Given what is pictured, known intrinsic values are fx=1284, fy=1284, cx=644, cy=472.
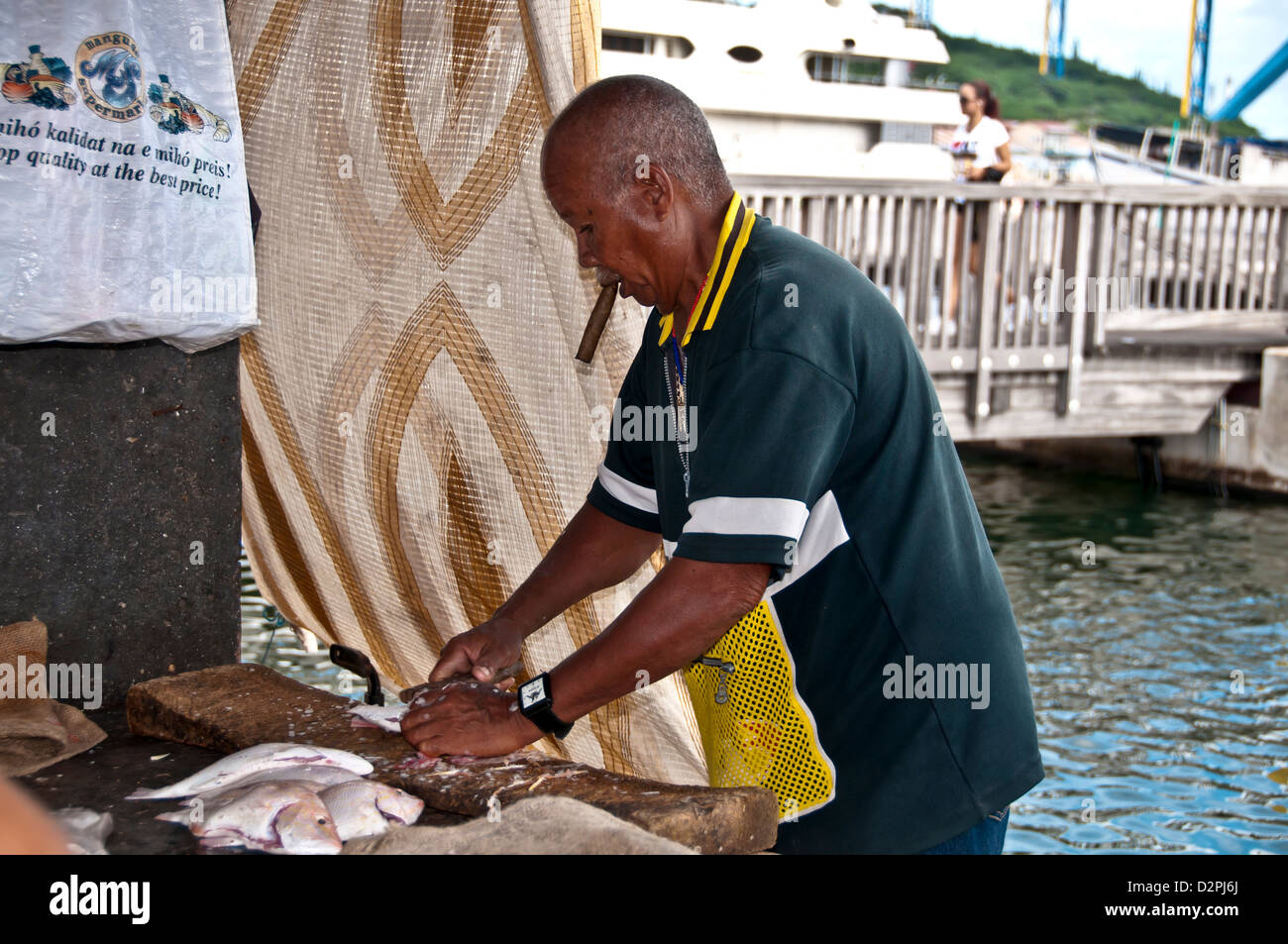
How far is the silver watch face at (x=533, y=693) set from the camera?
2.15m

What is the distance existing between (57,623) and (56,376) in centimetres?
61

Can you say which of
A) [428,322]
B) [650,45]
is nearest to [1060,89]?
[650,45]

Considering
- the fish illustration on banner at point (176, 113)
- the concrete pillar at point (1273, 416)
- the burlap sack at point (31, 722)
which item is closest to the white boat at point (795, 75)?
the concrete pillar at point (1273, 416)

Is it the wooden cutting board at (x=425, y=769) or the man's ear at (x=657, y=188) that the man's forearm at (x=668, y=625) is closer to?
the wooden cutting board at (x=425, y=769)

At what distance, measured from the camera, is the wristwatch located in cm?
215

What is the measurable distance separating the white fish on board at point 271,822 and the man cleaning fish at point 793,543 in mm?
257

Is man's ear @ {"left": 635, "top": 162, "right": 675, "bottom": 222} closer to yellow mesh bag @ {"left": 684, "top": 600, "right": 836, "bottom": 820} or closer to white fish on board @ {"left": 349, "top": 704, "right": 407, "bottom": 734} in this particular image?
yellow mesh bag @ {"left": 684, "top": 600, "right": 836, "bottom": 820}

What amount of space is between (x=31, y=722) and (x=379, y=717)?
29.2 inches

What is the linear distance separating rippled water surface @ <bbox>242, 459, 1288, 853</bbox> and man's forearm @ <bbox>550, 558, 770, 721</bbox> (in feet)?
12.2

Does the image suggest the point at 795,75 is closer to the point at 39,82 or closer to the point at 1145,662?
the point at 1145,662

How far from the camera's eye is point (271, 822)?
2105 mm

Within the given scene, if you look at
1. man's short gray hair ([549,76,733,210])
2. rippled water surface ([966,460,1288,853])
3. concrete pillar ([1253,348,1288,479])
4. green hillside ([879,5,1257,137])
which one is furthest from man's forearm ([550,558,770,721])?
green hillside ([879,5,1257,137])
